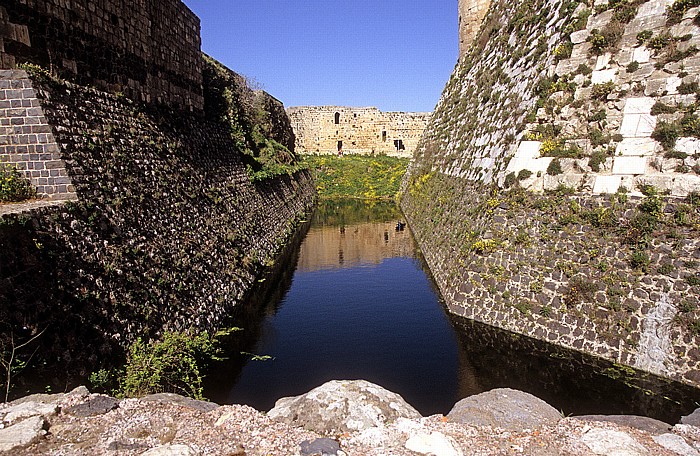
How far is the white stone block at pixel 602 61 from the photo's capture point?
11.5m

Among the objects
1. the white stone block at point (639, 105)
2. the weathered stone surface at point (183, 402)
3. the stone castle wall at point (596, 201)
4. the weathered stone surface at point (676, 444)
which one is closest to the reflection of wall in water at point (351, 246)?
the stone castle wall at point (596, 201)

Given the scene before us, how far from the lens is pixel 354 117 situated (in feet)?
169

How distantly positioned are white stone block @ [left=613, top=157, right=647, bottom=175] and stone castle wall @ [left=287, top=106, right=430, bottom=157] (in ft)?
139

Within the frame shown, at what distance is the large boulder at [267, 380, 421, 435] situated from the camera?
4.29 meters

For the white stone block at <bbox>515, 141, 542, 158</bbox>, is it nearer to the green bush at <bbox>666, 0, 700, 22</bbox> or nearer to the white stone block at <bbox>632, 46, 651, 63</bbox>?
the white stone block at <bbox>632, 46, 651, 63</bbox>

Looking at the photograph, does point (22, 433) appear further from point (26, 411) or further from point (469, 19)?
point (469, 19)

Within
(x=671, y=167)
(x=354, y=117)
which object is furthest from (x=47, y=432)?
(x=354, y=117)

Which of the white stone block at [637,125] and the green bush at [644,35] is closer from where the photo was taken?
the white stone block at [637,125]

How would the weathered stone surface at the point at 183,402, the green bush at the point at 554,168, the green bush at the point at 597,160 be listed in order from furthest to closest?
the green bush at the point at 554,168, the green bush at the point at 597,160, the weathered stone surface at the point at 183,402

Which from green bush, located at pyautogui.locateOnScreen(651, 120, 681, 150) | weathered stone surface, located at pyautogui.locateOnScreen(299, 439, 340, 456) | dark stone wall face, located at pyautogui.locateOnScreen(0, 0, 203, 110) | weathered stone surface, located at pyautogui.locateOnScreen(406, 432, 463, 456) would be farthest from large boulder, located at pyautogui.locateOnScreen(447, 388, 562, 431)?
dark stone wall face, located at pyautogui.locateOnScreen(0, 0, 203, 110)

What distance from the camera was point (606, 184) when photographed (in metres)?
10.3

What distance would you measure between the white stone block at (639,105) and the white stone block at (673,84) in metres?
0.37

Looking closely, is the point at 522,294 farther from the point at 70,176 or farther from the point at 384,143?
the point at 384,143

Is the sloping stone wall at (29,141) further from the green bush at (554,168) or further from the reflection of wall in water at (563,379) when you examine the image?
the green bush at (554,168)
